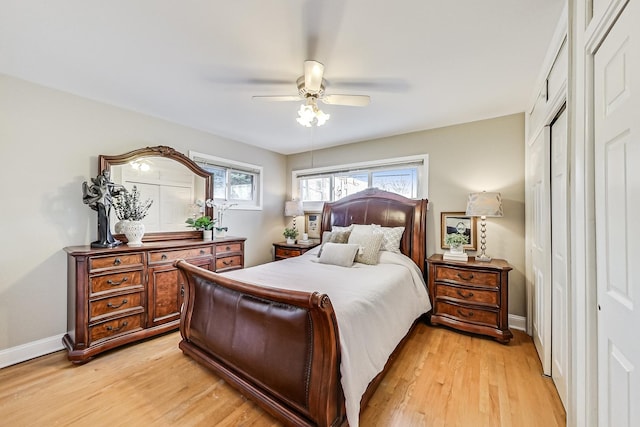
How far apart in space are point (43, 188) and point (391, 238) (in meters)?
3.72

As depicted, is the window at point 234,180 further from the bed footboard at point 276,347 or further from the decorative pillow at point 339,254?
the bed footboard at point 276,347

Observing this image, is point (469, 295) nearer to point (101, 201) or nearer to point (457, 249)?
point (457, 249)

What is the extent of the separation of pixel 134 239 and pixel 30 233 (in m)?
0.79

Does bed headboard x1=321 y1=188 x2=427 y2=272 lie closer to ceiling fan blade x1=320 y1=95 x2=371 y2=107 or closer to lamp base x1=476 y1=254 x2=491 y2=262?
lamp base x1=476 y1=254 x2=491 y2=262

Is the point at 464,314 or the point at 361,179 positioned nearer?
the point at 464,314

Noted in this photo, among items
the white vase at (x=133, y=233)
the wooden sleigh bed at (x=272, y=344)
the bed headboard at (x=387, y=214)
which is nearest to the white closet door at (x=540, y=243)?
the bed headboard at (x=387, y=214)

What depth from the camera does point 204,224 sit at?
3398 mm

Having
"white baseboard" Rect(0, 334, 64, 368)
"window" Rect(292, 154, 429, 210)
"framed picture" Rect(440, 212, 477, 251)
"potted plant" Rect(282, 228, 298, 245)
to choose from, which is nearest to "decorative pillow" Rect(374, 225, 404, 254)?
"framed picture" Rect(440, 212, 477, 251)

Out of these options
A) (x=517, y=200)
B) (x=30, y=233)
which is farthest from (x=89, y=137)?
(x=517, y=200)

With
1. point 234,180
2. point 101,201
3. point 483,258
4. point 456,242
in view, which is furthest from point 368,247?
point 101,201

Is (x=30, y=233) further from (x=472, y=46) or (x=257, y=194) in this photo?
(x=472, y=46)

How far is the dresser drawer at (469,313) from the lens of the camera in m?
2.63

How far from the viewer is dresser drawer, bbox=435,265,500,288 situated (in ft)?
8.69

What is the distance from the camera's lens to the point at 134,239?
273 cm
